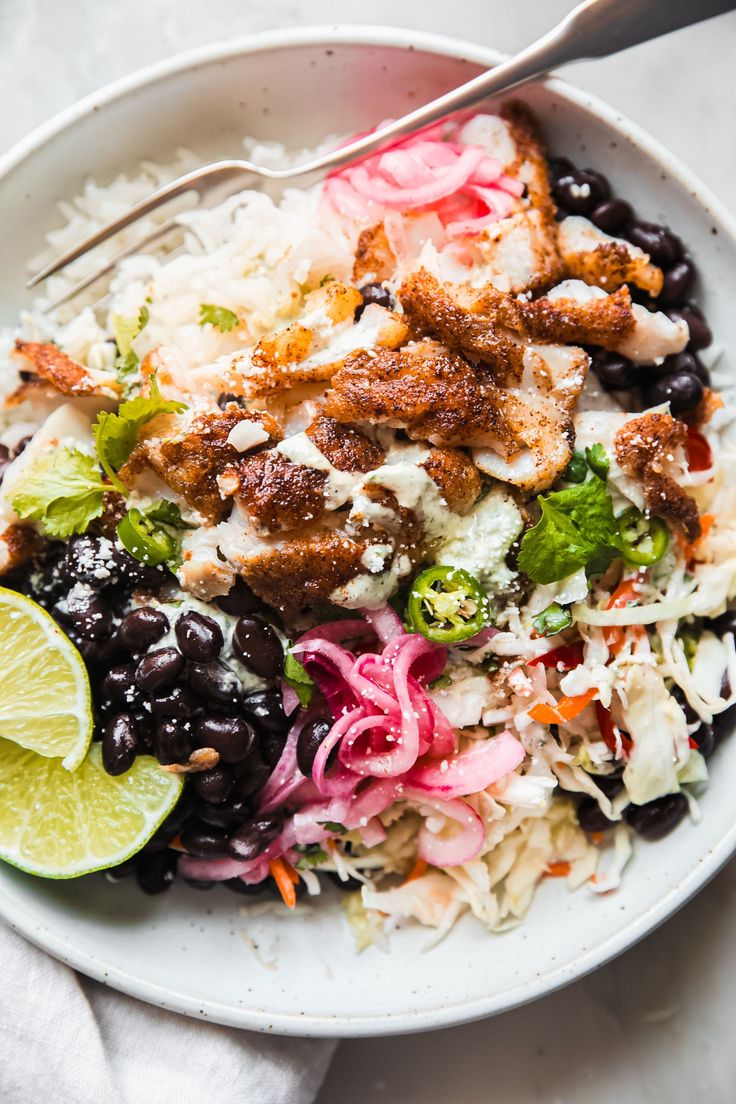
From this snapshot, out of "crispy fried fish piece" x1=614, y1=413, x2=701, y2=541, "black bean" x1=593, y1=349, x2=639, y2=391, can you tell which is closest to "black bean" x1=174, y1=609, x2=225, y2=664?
"crispy fried fish piece" x1=614, y1=413, x2=701, y2=541

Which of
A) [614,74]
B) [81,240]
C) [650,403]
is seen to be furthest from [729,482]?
[81,240]

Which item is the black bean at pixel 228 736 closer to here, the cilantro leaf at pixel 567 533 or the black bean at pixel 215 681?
the black bean at pixel 215 681

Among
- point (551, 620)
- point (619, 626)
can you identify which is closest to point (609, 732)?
point (619, 626)

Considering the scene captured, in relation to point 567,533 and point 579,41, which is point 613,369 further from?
point 579,41

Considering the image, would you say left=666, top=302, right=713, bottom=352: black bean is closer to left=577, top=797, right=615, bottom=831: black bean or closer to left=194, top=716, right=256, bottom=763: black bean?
left=577, top=797, right=615, bottom=831: black bean

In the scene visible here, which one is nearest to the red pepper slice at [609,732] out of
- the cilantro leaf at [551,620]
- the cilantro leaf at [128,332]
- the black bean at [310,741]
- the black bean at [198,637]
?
the cilantro leaf at [551,620]

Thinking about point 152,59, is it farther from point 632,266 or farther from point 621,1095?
point 621,1095
